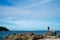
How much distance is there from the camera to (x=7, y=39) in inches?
1367

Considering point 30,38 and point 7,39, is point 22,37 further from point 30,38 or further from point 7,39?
point 7,39

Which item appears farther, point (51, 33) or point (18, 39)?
point (51, 33)

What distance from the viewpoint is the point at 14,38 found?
32406mm

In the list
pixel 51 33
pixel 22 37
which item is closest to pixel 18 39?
pixel 22 37

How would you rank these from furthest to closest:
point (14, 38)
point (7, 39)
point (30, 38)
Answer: point (7, 39)
point (14, 38)
point (30, 38)

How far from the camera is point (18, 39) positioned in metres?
31.5

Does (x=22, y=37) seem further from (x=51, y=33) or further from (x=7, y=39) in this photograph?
(x=51, y=33)

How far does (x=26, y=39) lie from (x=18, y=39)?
166cm

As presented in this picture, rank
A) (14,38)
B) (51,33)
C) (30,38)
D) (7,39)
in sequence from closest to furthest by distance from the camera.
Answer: (30,38) → (14,38) → (7,39) → (51,33)

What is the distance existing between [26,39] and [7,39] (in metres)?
5.56

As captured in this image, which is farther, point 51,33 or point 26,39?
point 51,33

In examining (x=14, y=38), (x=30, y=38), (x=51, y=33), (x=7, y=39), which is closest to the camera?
(x=30, y=38)

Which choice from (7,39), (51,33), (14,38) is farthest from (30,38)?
(51,33)

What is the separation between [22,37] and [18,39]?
0.83 m
